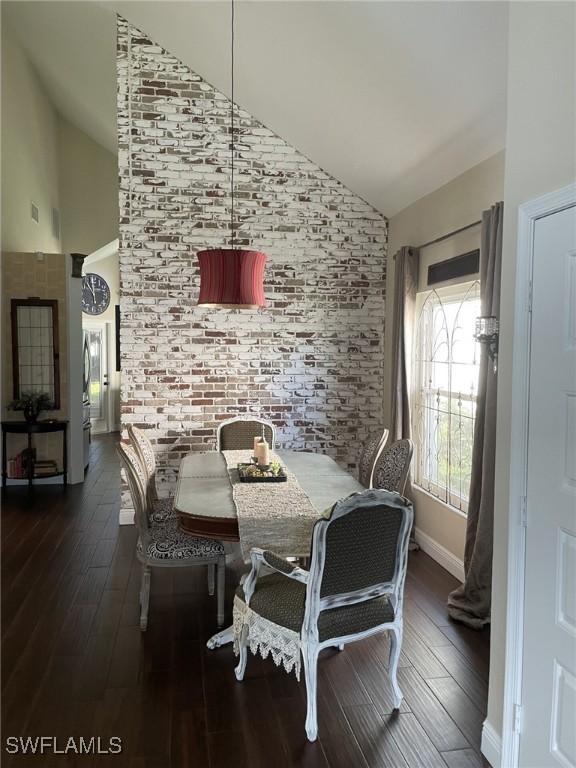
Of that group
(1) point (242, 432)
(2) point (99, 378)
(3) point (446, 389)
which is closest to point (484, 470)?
(3) point (446, 389)

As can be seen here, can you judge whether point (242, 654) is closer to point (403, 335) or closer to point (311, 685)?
point (311, 685)

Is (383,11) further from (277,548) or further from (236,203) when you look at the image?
(277,548)

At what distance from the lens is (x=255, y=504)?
311 cm

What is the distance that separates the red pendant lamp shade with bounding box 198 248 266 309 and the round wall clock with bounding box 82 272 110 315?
23.6ft

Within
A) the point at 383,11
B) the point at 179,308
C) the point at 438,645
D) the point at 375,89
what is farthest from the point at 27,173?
the point at 438,645

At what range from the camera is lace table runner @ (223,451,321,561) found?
2.69 meters

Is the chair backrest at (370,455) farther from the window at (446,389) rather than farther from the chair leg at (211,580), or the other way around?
the chair leg at (211,580)

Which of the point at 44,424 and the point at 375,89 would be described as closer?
the point at 375,89

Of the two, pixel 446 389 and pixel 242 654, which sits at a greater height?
pixel 446 389

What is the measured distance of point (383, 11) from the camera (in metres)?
3.17

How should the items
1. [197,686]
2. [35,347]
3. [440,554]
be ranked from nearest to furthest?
1. [197,686]
2. [440,554]
3. [35,347]

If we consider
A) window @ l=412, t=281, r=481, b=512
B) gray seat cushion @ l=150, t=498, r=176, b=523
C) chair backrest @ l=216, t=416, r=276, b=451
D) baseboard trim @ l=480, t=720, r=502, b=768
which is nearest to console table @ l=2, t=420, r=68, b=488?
chair backrest @ l=216, t=416, r=276, b=451

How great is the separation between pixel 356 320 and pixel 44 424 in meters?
3.54

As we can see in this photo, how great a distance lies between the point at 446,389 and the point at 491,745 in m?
2.60
